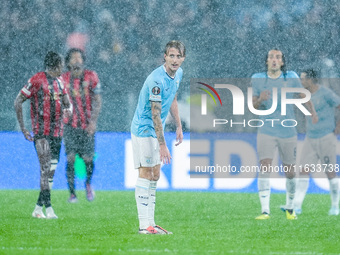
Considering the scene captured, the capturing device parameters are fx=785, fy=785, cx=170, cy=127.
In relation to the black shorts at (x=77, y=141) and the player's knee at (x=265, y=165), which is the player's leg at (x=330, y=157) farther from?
the black shorts at (x=77, y=141)

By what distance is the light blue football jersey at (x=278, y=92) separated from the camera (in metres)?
7.58

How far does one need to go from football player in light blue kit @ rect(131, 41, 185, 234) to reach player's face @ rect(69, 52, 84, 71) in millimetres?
3281

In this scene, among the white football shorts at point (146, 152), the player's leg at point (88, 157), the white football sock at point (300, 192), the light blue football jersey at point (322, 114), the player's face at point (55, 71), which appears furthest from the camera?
the player's leg at point (88, 157)

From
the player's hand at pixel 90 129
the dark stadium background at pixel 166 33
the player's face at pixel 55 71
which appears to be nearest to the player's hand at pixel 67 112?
the player's hand at pixel 90 129

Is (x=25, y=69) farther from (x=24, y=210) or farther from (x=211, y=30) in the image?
(x=24, y=210)

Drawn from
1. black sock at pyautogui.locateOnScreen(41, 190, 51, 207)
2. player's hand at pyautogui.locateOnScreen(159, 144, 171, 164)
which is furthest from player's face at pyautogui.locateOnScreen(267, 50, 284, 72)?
black sock at pyautogui.locateOnScreen(41, 190, 51, 207)

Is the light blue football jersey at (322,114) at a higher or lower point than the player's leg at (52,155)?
higher

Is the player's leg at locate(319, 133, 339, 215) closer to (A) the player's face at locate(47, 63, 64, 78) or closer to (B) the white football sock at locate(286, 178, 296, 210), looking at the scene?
(B) the white football sock at locate(286, 178, 296, 210)

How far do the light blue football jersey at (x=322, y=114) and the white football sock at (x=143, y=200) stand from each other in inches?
122

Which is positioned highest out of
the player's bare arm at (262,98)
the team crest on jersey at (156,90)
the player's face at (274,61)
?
the player's face at (274,61)

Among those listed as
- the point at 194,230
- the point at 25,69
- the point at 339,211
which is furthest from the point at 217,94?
the point at 194,230

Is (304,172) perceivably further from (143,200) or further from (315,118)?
(143,200)

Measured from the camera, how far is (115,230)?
653 cm

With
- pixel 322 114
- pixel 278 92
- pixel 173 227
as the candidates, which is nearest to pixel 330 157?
pixel 322 114
